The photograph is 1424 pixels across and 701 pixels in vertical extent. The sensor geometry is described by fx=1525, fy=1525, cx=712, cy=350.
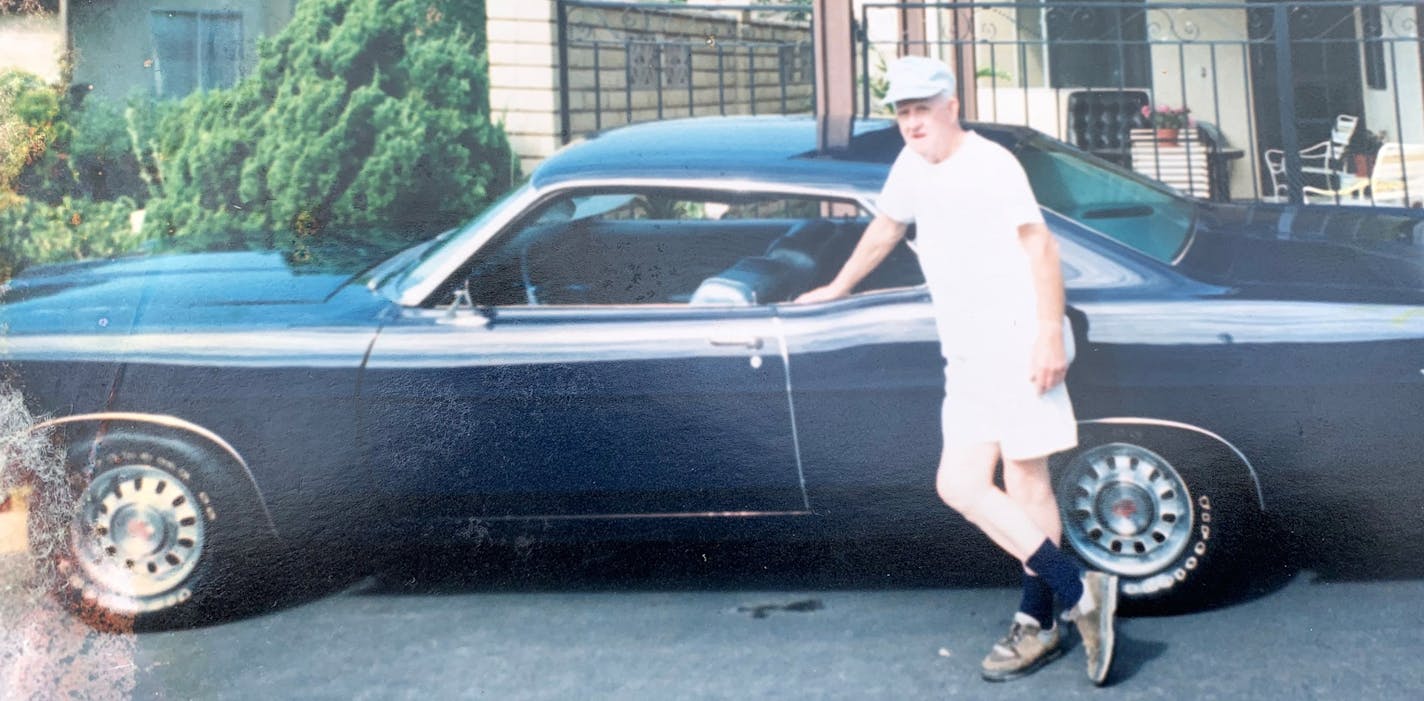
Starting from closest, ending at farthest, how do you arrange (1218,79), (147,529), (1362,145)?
(147,529)
(1362,145)
(1218,79)

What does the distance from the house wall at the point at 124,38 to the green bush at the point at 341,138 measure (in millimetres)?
86

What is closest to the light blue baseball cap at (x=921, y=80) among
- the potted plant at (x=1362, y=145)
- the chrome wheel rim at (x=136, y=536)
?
the chrome wheel rim at (x=136, y=536)

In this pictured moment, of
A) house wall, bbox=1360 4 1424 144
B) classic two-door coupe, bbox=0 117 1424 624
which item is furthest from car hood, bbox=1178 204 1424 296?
house wall, bbox=1360 4 1424 144

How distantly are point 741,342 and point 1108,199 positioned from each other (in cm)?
119

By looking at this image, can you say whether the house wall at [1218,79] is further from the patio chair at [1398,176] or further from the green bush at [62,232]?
the green bush at [62,232]

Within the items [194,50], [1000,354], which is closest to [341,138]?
[194,50]

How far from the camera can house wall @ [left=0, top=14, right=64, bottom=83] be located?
4.53 meters

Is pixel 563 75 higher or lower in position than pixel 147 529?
higher

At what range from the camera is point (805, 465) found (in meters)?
Result: 4.05

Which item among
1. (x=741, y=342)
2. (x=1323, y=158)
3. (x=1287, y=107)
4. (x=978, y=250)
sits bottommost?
(x=741, y=342)

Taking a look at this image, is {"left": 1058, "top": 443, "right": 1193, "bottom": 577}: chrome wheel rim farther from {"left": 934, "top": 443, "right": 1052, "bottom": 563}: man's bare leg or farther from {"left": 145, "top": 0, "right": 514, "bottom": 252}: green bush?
{"left": 145, "top": 0, "right": 514, "bottom": 252}: green bush

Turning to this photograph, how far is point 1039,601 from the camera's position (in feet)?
12.8

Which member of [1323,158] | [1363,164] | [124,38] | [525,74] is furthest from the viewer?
[1323,158]

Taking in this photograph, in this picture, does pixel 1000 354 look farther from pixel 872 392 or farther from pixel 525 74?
pixel 525 74
